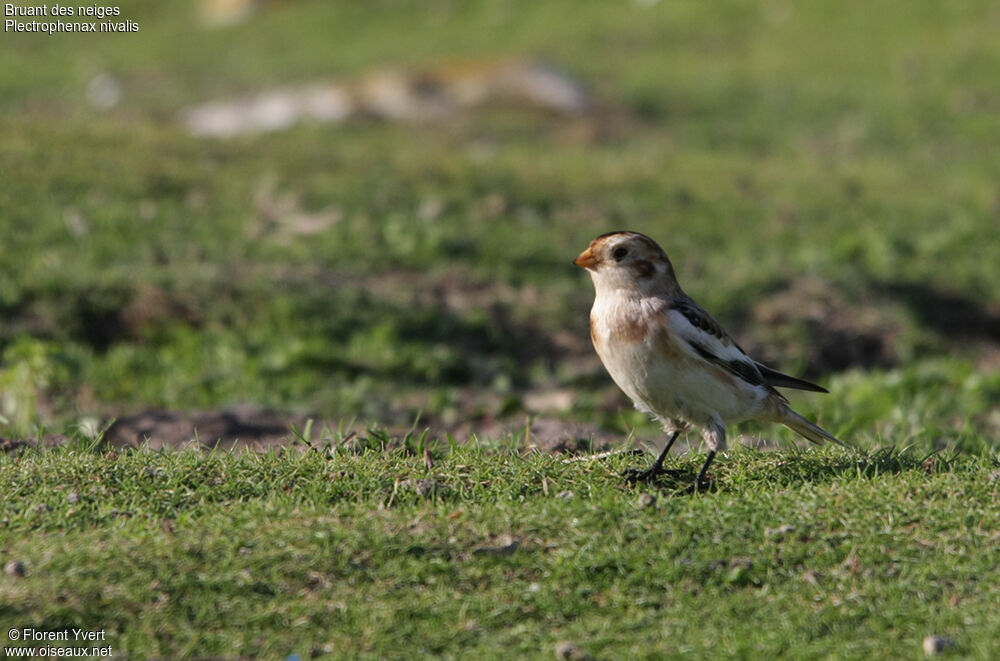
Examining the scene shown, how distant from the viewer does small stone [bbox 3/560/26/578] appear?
5031 mm

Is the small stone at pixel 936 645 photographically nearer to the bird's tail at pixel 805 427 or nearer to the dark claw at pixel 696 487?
the dark claw at pixel 696 487

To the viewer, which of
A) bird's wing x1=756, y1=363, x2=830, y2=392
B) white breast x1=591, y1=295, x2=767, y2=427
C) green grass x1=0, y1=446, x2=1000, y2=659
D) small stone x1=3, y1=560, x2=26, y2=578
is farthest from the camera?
bird's wing x1=756, y1=363, x2=830, y2=392

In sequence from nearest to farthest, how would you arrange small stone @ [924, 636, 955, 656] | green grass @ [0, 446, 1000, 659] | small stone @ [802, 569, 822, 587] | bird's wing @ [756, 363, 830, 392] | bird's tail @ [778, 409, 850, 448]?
1. small stone @ [924, 636, 955, 656]
2. green grass @ [0, 446, 1000, 659]
3. small stone @ [802, 569, 822, 587]
4. bird's wing @ [756, 363, 830, 392]
5. bird's tail @ [778, 409, 850, 448]

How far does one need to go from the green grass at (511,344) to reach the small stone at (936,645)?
5 cm

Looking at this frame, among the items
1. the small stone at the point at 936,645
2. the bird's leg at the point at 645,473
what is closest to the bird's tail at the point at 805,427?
the bird's leg at the point at 645,473

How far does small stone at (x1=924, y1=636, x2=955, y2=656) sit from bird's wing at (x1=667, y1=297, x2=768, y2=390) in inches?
74.7

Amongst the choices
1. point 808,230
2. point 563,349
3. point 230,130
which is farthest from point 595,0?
point 563,349

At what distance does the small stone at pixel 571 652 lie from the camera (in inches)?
187

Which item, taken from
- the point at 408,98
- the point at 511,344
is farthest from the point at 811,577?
the point at 408,98

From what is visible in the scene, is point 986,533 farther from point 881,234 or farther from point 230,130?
point 230,130

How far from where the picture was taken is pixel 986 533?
5488 mm

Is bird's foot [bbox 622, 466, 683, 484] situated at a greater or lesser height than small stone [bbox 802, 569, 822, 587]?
greater

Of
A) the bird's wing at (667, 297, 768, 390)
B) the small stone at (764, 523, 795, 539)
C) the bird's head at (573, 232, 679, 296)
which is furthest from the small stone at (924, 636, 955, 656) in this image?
the bird's head at (573, 232, 679, 296)

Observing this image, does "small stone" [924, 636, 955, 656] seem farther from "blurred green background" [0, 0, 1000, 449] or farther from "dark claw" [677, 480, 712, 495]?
"blurred green background" [0, 0, 1000, 449]
